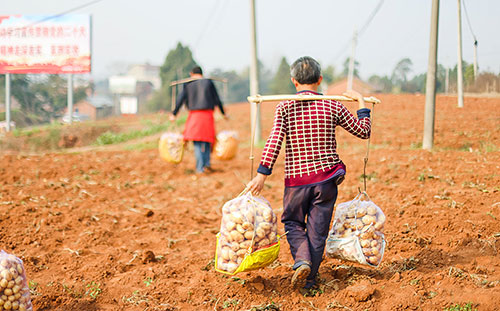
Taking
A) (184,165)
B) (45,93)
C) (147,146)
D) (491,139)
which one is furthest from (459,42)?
(45,93)

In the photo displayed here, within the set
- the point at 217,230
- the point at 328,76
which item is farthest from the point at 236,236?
the point at 328,76

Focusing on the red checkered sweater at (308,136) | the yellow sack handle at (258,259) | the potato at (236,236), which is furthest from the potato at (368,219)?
the potato at (236,236)

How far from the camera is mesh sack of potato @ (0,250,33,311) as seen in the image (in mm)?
2705

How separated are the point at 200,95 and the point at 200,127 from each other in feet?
1.72

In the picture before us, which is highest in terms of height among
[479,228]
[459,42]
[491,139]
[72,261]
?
[459,42]

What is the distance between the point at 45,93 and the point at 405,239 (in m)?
20.6

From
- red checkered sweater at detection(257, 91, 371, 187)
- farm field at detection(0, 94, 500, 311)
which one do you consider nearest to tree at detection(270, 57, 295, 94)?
farm field at detection(0, 94, 500, 311)

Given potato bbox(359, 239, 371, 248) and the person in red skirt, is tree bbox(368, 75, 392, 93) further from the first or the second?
potato bbox(359, 239, 371, 248)

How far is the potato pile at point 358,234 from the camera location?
338 centimetres

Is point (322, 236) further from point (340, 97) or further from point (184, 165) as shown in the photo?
point (184, 165)

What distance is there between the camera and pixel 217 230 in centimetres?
535

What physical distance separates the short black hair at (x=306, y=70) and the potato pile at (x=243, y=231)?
87 centimetres

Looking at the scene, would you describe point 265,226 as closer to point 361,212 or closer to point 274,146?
point 274,146

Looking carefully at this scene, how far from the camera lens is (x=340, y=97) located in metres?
3.34
